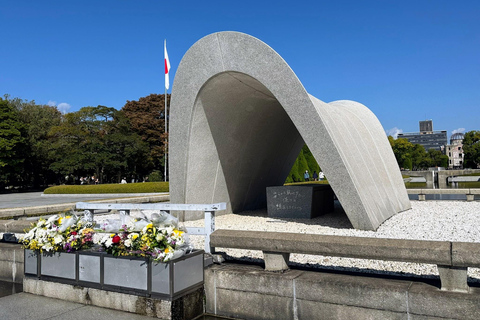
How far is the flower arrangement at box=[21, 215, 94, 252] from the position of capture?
5.00m

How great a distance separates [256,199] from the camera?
15.4 metres

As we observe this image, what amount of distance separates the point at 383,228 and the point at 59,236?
7.55 meters

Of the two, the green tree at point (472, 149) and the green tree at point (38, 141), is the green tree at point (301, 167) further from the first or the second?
the green tree at point (472, 149)

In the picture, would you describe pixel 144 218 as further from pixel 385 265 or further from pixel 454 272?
pixel 385 265

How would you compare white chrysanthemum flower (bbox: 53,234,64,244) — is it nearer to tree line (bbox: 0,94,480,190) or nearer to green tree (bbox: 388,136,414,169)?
tree line (bbox: 0,94,480,190)

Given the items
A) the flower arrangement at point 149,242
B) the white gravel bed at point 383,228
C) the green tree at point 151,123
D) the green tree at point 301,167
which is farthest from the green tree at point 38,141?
the flower arrangement at point 149,242

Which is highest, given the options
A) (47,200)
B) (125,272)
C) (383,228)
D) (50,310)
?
(125,272)

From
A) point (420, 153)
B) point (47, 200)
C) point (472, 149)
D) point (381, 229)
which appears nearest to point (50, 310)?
point (381, 229)

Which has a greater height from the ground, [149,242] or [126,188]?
[149,242]

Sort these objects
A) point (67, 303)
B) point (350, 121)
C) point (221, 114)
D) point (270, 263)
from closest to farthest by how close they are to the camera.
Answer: point (270, 263) → point (67, 303) → point (221, 114) → point (350, 121)

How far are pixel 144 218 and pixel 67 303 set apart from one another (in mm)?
1619

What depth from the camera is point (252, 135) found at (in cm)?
1319

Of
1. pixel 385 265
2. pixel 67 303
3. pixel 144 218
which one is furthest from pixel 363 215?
pixel 67 303

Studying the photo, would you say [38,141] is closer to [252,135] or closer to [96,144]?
[96,144]
